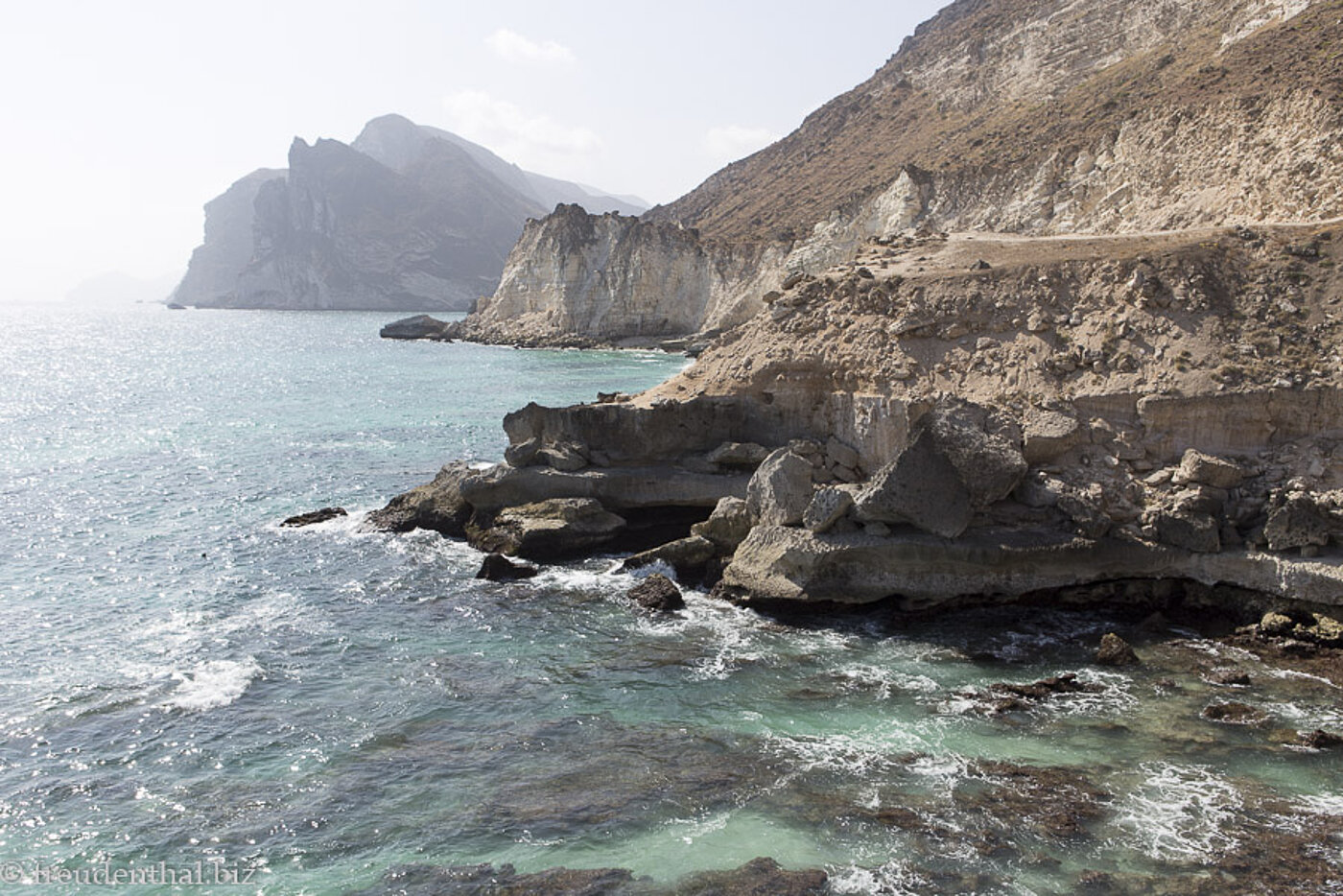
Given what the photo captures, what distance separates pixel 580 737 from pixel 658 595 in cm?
562

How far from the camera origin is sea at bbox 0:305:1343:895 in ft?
35.7

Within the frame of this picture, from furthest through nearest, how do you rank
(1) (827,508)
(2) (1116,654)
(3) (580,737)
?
(1) (827,508) → (2) (1116,654) → (3) (580,737)

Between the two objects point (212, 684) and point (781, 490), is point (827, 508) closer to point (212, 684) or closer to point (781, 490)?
point (781, 490)

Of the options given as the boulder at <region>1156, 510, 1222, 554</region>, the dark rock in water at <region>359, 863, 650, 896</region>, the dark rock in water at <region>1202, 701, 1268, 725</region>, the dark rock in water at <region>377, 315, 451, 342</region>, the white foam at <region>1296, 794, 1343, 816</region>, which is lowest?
the dark rock in water at <region>359, 863, 650, 896</region>

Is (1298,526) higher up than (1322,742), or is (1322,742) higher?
(1298,526)

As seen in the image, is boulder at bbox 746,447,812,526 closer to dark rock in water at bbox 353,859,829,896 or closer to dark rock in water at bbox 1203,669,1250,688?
dark rock in water at bbox 1203,669,1250,688

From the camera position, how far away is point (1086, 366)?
20609mm

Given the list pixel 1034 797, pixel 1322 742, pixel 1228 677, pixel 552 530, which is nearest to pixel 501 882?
pixel 1034 797

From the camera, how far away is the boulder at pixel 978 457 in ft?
59.6

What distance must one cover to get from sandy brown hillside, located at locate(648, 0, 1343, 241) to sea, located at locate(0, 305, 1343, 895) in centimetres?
2081

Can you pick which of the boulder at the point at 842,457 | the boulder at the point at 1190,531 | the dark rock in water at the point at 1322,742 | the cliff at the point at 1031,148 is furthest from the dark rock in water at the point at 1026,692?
the cliff at the point at 1031,148

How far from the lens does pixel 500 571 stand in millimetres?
21328

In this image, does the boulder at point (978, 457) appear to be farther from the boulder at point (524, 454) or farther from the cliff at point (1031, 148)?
the cliff at point (1031, 148)

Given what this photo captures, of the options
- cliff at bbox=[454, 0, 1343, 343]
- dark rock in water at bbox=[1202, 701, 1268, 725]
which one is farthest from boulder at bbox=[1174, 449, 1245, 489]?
cliff at bbox=[454, 0, 1343, 343]
